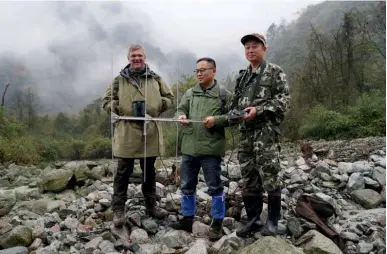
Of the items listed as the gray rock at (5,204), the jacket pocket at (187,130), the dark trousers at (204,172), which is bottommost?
the gray rock at (5,204)

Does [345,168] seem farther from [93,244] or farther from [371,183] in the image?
[93,244]

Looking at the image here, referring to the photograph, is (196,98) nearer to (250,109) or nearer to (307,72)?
A: (250,109)

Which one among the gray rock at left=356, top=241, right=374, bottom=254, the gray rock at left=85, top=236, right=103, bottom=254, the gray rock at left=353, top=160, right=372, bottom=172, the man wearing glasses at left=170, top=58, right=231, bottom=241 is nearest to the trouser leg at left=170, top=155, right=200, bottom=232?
the man wearing glasses at left=170, top=58, right=231, bottom=241

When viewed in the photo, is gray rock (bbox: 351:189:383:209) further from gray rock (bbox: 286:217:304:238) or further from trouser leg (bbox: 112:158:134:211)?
trouser leg (bbox: 112:158:134:211)

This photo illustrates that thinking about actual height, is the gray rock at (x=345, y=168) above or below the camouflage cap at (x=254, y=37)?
below

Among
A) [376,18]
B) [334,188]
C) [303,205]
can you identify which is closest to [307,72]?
[376,18]

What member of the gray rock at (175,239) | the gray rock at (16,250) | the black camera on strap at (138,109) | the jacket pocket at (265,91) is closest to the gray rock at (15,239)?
the gray rock at (16,250)

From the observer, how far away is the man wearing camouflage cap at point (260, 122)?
409cm

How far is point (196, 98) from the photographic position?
462 cm

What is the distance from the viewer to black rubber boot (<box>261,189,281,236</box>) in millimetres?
4217

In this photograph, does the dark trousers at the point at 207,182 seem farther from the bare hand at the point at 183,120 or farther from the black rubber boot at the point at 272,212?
the black rubber boot at the point at 272,212

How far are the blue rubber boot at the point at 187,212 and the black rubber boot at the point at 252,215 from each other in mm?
674

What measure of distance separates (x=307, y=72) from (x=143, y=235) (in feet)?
88.5

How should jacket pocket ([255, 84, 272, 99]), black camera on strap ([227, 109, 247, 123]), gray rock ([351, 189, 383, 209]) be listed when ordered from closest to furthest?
black camera on strap ([227, 109, 247, 123])
jacket pocket ([255, 84, 272, 99])
gray rock ([351, 189, 383, 209])
